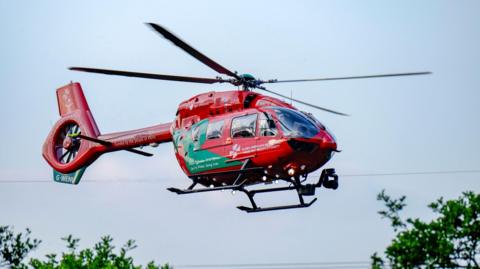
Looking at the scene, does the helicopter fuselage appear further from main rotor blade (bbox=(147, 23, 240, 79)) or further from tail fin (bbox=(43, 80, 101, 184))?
tail fin (bbox=(43, 80, 101, 184))

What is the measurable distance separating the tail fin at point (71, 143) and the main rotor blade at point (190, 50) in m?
7.55

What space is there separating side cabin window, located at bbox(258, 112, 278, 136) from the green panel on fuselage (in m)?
1.19

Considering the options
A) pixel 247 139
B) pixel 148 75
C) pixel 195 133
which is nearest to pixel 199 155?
pixel 195 133

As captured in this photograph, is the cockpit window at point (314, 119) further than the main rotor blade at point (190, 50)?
Yes

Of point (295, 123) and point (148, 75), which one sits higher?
point (148, 75)

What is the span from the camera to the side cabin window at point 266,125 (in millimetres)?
30734

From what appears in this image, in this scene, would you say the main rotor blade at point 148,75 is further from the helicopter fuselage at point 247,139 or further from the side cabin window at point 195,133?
the side cabin window at point 195,133

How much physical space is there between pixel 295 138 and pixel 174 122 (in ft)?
17.5

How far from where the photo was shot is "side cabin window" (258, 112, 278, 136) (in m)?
30.7

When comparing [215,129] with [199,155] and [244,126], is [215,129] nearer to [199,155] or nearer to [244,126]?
[199,155]

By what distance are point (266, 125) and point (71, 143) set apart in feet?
34.2

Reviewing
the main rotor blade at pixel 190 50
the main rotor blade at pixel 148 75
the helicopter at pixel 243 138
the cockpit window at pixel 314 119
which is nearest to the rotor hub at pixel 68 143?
the helicopter at pixel 243 138

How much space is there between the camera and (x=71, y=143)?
38938mm

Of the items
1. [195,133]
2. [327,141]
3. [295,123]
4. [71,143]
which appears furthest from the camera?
[71,143]
